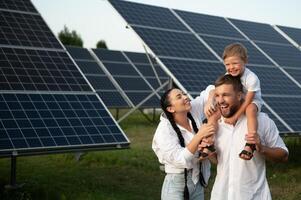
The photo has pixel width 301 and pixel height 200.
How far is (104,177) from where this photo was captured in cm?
877

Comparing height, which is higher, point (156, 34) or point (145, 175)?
point (156, 34)

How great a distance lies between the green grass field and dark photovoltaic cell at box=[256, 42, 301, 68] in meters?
1.91

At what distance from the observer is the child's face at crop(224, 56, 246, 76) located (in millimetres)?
3297

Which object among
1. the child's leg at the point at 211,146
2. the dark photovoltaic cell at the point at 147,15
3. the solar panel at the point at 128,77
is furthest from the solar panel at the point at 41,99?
the solar panel at the point at 128,77

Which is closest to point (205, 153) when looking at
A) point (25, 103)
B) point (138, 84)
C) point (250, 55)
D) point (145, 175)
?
point (25, 103)

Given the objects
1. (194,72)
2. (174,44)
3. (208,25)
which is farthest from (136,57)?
(194,72)

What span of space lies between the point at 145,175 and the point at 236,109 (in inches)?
240

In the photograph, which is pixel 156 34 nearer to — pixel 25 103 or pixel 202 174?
pixel 25 103

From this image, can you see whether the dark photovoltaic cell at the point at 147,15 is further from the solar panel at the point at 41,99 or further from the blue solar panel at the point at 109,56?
the blue solar panel at the point at 109,56

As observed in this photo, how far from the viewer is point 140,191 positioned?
765 centimetres

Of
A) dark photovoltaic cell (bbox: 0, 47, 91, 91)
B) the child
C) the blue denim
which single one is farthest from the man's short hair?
dark photovoltaic cell (bbox: 0, 47, 91, 91)

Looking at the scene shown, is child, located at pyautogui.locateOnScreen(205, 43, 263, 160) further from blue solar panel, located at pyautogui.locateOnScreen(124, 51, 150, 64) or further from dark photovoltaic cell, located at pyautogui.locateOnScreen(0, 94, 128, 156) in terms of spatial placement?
blue solar panel, located at pyautogui.locateOnScreen(124, 51, 150, 64)

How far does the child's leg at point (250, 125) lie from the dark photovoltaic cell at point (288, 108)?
6176mm

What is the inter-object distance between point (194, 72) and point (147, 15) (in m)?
2.24
